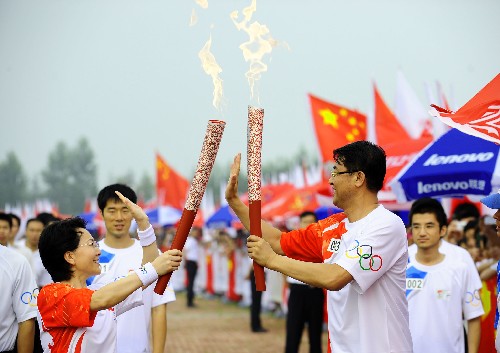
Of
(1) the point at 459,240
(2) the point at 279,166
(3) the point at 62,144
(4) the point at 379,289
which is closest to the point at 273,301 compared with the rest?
(1) the point at 459,240

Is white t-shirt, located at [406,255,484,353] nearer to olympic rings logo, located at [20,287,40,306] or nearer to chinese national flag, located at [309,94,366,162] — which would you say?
olympic rings logo, located at [20,287,40,306]

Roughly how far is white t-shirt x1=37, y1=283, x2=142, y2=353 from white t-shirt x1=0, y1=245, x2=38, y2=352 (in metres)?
0.86

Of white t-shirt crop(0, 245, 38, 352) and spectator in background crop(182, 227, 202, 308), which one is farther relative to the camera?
spectator in background crop(182, 227, 202, 308)

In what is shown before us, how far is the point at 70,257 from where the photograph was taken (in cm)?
353

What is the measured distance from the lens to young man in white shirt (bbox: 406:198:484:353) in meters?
4.74

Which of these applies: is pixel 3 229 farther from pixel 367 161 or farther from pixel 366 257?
pixel 366 257

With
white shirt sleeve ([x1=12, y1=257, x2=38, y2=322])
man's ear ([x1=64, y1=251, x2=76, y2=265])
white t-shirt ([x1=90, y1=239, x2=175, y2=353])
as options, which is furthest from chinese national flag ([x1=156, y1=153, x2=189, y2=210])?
man's ear ([x1=64, y1=251, x2=76, y2=265])

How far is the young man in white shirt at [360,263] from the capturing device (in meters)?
3.25

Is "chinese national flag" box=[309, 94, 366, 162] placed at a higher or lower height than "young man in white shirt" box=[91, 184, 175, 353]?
higher

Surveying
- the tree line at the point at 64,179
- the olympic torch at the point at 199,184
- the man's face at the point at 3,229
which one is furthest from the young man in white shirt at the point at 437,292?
the tree line at the point at 64,179

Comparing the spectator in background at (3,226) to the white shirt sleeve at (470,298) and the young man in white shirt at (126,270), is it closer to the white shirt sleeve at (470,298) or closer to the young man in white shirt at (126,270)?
the young man in white shirt at (126,270)

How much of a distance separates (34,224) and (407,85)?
5123mm

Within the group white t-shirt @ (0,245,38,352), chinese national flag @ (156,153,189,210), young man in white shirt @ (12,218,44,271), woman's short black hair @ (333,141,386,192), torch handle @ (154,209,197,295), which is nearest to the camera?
torch handle @ (154,209,197,295)

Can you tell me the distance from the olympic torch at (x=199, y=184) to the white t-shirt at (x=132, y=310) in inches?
46.7
